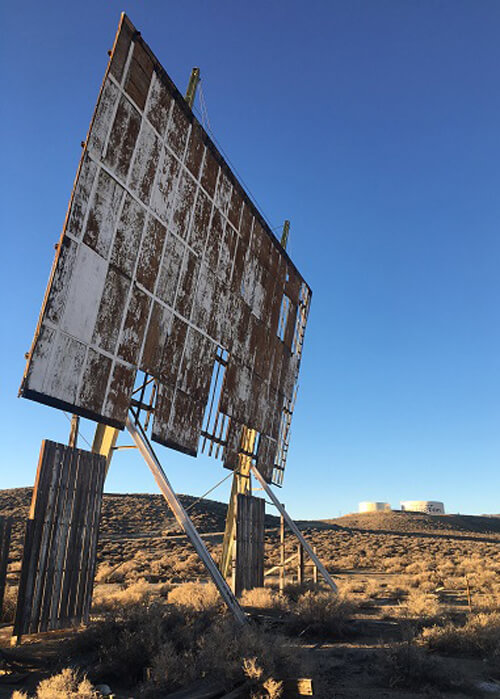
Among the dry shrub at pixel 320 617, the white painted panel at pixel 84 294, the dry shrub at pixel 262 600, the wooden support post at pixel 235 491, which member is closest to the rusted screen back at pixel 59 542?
the white painted panel at pixel 84 294

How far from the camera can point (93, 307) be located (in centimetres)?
1017

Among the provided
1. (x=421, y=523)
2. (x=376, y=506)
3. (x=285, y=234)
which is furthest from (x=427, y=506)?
(x=285, y=234)

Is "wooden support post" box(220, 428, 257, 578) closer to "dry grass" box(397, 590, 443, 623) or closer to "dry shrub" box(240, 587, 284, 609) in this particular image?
"dry shrub" box(240, 587, 284, 609)

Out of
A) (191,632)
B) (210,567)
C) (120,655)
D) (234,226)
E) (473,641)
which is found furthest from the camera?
(234,226)

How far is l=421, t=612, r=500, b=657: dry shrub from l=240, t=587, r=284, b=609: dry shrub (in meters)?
4.75

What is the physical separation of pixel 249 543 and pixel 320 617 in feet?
14.7

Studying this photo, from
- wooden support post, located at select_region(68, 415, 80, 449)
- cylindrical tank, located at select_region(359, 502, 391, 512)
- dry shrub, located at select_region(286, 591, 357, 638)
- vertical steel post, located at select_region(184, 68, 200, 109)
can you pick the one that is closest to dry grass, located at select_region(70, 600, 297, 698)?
dry shrub, located at select_region(286, 591, 357, 638)

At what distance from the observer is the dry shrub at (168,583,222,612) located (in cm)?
1152

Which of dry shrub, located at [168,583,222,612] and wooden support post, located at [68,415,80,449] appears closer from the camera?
wooden support post, located at [68,415,80,449]

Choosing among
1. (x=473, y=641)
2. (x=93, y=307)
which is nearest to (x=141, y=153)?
(x=93, y=307)

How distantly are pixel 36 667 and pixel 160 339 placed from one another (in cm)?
676

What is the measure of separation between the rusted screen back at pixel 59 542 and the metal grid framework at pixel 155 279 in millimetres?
1103

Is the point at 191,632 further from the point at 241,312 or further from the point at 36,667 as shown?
the point at 241,312

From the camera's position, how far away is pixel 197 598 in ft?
41.2
